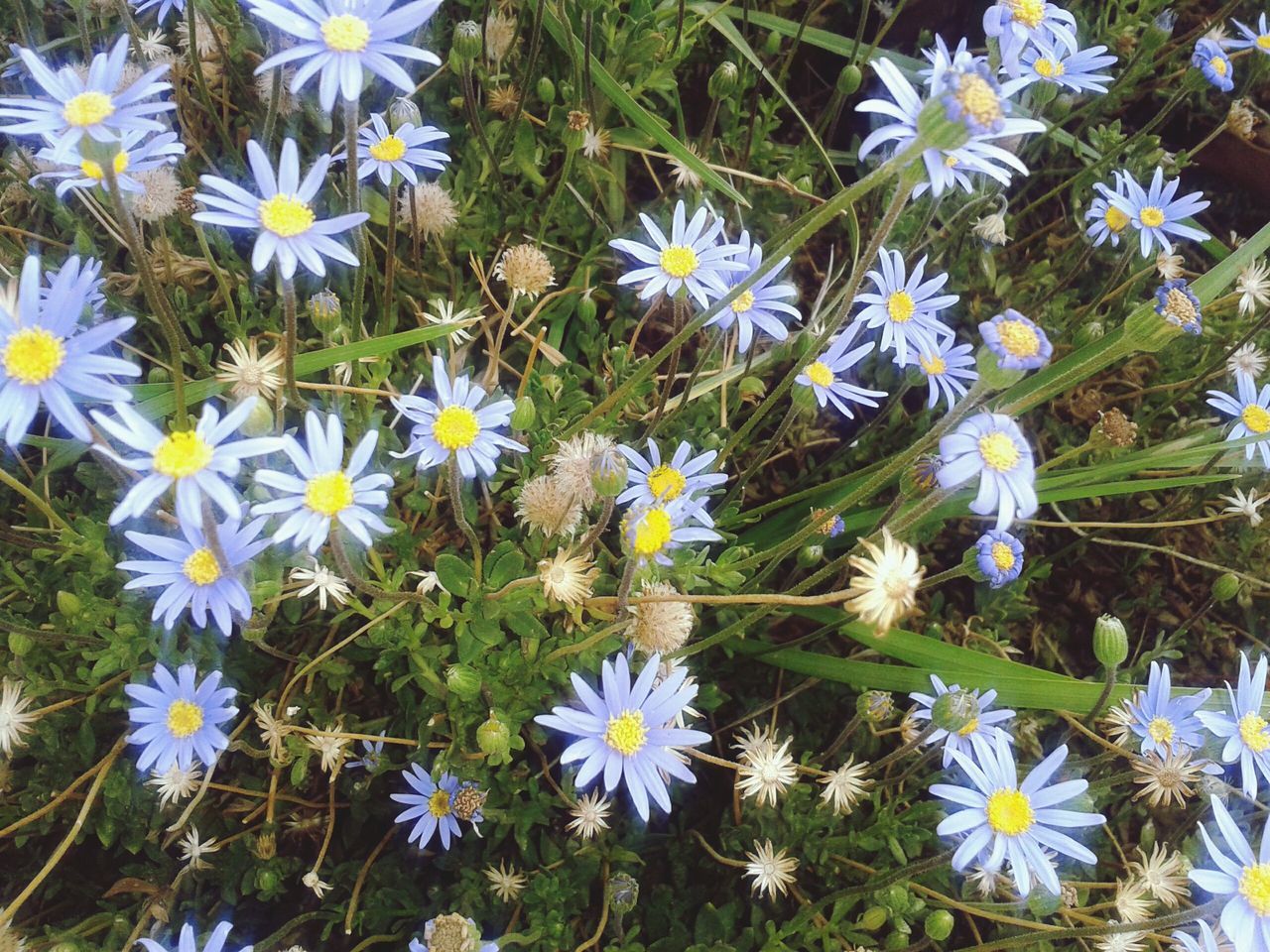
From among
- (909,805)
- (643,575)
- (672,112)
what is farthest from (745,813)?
(672,112)

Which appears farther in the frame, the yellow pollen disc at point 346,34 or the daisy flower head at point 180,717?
the daisy flower head at point 180,717

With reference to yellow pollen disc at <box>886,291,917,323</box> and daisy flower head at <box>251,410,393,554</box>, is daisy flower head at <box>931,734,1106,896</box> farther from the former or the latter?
daisy flower head at <box>251,410,393,554</box>

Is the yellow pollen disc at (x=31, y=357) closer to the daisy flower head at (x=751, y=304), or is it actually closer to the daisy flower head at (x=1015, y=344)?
the daisy flower head at (x=751, y=304)

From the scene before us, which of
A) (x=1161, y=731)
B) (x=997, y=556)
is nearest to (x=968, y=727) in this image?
(x=997, y=556)

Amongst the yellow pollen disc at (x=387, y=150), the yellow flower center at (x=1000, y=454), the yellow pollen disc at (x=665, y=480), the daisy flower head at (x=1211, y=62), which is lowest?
the yellow flower center at (x=1000, y=454)

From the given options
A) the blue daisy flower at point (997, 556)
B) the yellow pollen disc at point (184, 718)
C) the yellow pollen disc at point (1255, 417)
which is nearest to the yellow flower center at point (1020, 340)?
the blue daisy flower at point (997, 556)

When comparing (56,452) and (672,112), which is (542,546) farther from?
(672,112)

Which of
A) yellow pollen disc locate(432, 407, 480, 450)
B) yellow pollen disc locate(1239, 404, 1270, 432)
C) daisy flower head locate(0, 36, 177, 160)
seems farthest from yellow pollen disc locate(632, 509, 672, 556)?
yellow pollen disc locate(1239, 404, 1270, 432)
